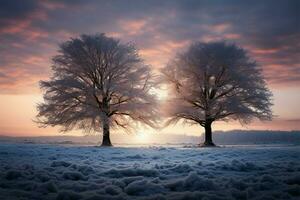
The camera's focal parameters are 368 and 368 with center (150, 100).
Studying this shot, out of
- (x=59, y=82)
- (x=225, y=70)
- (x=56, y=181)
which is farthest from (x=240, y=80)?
(x=56, y=181)

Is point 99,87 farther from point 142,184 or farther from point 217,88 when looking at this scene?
point 142,184

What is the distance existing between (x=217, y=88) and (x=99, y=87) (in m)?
10.9

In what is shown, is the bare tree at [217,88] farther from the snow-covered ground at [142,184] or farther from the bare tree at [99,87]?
the snow-covered ground at [142,184]

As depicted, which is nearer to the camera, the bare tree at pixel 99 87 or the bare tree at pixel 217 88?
the bare tree at pixel 99 87

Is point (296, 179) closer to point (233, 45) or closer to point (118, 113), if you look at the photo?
point (118, 113)

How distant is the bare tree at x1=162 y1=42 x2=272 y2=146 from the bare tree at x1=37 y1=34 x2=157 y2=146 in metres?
3.85

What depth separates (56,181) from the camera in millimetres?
10297

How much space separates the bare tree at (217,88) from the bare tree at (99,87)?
385 centimetres

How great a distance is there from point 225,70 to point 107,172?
24191 millimetres

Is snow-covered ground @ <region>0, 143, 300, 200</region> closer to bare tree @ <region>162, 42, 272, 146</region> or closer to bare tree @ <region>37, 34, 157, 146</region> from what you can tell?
bare tree @ <region>37, 34, 157, 146</region>

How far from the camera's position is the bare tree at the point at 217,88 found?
33594 mm

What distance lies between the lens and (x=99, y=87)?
32.1 m

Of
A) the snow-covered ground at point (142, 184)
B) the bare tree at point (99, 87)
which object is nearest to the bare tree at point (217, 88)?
the bare tree at point (99, 87)

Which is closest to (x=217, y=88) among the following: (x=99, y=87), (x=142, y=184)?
(x=99, y=87)
